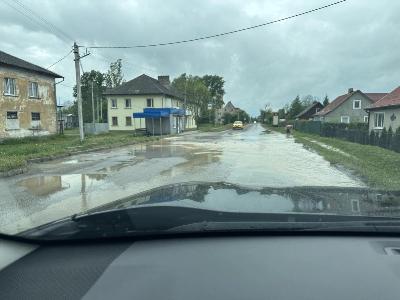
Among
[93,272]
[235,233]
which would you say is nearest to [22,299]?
[93,272]

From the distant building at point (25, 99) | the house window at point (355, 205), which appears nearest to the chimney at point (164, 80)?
the distant building at point (25, 99)

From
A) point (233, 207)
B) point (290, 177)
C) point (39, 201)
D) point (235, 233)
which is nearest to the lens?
point (235, 233)

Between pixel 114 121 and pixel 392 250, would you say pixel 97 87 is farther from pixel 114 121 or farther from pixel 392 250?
pixel 392 250

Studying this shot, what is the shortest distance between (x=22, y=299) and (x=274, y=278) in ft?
3.51

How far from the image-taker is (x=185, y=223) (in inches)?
82.7

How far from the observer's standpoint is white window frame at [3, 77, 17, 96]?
29547 mm

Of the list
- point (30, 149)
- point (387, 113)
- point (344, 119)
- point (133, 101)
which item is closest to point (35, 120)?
point (30, 149)

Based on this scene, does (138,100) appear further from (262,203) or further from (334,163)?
(262,203)

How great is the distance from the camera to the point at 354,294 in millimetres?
1543

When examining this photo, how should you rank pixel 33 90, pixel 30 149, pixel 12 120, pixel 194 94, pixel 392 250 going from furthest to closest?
pixel 194 94, pixel 33 90, pixel 12 120, pixel 30 149, pixel 392 250

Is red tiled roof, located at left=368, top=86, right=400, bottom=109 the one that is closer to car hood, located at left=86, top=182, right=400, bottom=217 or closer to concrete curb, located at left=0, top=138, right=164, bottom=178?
concrete curb, located at left=0, top=138, right=164, bottom=178

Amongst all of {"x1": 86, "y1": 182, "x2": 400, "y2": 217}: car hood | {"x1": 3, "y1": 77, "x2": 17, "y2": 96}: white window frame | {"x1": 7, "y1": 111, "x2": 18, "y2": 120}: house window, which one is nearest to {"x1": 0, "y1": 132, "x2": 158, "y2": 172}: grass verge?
{"x1": 7, "y1": 111, "x2": 18, "y2": 120}: house window

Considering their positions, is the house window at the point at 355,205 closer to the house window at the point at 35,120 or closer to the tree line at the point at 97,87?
the house window at the point at 35,120

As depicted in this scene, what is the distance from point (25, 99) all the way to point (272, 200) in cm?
3286
